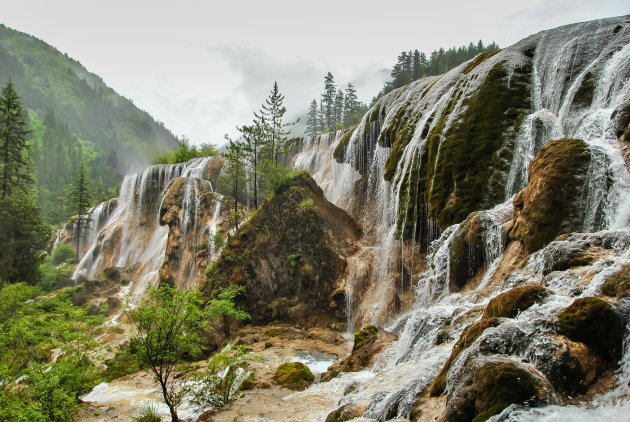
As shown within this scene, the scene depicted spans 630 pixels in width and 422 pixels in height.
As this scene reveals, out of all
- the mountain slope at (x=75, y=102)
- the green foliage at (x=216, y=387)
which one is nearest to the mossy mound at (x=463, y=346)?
the green foliage at (x=216, y=387)

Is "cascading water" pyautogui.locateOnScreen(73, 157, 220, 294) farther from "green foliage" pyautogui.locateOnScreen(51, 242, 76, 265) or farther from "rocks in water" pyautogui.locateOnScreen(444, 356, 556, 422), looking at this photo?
"rocks in water" pyautogui.locateOnScreen(444, 356, 556, 422)

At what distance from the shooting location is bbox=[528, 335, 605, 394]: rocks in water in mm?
4352

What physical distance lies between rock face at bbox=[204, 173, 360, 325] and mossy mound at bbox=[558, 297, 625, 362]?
16351 millimetres

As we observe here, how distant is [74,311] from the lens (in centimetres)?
1237

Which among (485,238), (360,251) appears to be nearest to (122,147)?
(360,251)

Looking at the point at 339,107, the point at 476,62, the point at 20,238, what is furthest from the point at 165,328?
the point at 339,107

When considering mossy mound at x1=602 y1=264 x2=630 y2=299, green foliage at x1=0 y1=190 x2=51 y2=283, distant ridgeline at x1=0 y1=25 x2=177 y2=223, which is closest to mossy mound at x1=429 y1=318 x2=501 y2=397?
mossy mound at x1=602 y1=264 x2=630 y2=299

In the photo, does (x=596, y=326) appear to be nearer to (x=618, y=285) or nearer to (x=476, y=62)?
(x=618, y=285)

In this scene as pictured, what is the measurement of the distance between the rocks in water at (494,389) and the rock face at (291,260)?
53.7 feet

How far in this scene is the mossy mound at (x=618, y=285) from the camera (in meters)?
5.07

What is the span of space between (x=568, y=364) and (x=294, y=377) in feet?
30.5

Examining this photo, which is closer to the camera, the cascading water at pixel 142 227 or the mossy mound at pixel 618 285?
the mossy mound at pixel 618 285

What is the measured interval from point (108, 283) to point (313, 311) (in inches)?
966

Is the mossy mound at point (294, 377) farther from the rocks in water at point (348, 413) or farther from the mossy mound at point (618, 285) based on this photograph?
the mossy mound at point (618, 285)
